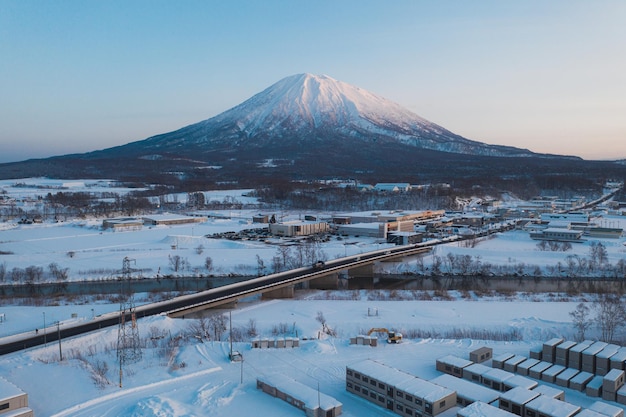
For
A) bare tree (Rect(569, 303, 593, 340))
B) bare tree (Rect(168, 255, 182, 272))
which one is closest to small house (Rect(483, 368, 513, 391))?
bare tree (Rect(569, 303, 593, 340))

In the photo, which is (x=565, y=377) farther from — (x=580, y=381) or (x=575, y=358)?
(x=575, y=358)

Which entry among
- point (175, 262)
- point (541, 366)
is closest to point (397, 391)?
point (541, 366)

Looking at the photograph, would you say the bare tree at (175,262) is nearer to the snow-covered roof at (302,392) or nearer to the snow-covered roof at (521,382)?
the snow-covered roof at (302,392)

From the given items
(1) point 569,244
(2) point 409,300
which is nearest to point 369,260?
(2) point 409,300

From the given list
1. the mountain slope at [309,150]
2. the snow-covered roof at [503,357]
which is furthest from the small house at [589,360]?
the mountain slope at [309,150]

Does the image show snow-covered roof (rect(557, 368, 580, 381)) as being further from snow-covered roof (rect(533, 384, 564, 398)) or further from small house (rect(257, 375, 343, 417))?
small house (rect(257, 375, 343, 417))

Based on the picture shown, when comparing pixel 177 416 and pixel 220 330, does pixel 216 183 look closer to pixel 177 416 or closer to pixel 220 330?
pixel 220 330
